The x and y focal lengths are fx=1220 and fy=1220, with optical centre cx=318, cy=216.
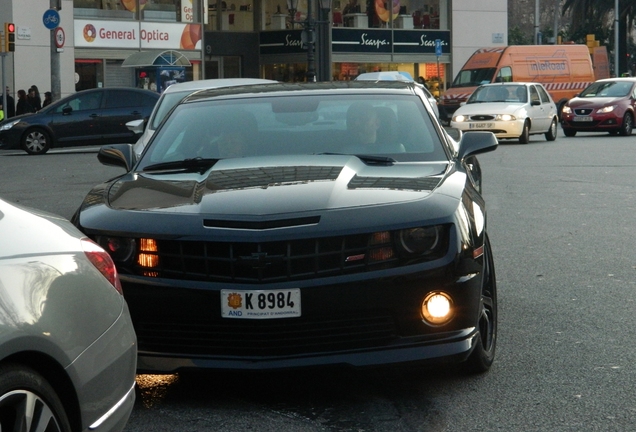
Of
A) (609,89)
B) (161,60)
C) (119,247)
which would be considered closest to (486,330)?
(119,247)

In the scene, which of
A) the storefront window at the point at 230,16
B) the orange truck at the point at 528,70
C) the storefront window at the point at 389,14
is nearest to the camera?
the orange truck at the point at 528,70

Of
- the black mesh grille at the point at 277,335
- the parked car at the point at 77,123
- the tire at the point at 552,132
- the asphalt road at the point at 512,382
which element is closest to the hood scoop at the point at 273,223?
the black mesh grille at the point at 277,335

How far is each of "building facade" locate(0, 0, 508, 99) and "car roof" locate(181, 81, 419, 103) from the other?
31627 mm

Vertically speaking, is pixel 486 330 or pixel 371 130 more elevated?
pixel 371 130

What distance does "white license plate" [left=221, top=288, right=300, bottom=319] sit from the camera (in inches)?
195

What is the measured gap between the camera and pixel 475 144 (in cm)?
677

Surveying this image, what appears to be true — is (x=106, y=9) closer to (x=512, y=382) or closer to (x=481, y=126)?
(x=481, y=126)

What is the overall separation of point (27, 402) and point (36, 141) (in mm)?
25945

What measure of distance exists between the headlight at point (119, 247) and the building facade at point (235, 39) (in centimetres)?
3391

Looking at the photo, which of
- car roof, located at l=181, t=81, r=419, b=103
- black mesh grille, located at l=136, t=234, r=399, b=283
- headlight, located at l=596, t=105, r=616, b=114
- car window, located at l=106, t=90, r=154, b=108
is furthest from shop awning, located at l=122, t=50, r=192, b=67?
black mesh grille, located at l=136, t=234, r=399, b=283

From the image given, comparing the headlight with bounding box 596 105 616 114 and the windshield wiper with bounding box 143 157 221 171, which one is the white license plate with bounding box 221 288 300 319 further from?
the headlight with bounding box 596 105 616 114

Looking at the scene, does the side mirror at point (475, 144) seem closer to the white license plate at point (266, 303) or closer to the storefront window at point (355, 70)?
the white license plate at point (266, 303)

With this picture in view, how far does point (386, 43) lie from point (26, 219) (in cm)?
5014

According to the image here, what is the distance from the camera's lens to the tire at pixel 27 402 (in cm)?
333
